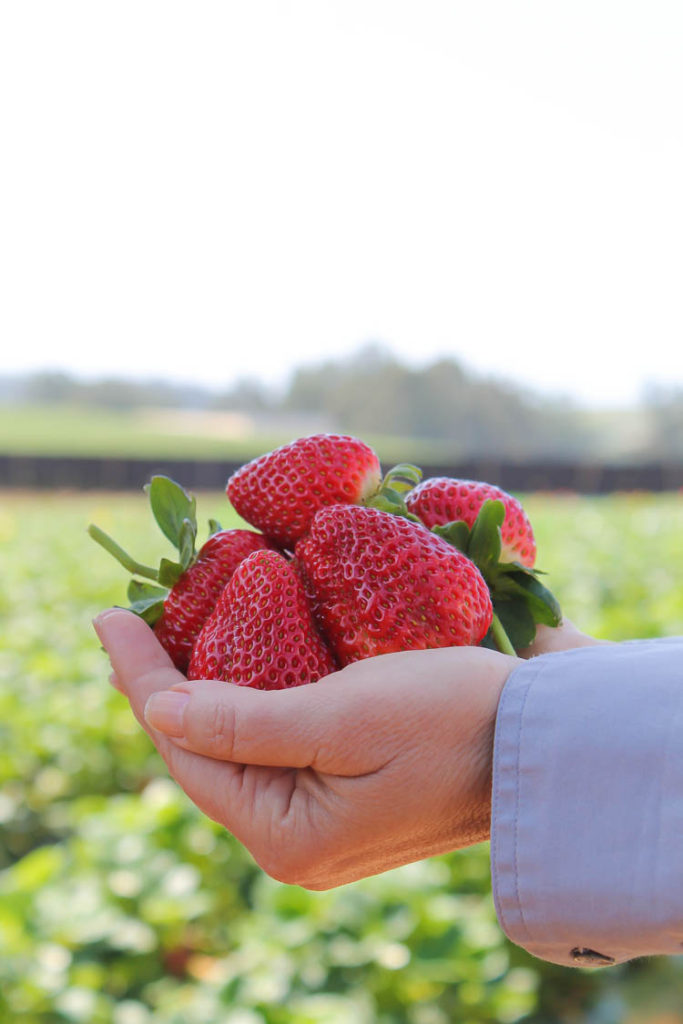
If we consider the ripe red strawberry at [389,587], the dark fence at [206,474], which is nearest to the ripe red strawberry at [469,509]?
the ripe red strawberry at [389,587]

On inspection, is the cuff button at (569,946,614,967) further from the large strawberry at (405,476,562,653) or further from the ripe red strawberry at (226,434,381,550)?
the ripe red strawberry at (226,434,381,550)

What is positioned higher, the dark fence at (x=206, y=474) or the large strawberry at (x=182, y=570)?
the large strawberry at (x=182, y=570)

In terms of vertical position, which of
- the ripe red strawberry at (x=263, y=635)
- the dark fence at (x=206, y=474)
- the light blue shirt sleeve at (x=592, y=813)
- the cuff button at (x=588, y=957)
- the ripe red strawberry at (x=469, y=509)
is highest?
the ripe red strawberry at (x=469, y=509)

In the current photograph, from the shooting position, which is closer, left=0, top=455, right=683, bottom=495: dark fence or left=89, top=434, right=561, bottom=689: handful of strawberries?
left=89, top=434, right=561, bottom=689: handful of strawberries

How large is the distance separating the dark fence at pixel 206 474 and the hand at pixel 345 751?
1995cm

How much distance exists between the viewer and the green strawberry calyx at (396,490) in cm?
121

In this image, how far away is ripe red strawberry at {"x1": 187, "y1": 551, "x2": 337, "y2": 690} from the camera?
1074mm

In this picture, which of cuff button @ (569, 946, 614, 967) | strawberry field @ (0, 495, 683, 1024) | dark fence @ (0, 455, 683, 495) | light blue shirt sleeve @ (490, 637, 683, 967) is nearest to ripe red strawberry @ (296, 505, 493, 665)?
light blue shirt sleeve @ (490, 637, 683, 967)

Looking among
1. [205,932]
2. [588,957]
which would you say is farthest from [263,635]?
[205,932]

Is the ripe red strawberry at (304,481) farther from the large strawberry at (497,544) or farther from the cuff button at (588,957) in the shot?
the cuff button at (588,957)

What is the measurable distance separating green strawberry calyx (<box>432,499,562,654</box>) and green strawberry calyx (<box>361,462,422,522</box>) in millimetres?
54

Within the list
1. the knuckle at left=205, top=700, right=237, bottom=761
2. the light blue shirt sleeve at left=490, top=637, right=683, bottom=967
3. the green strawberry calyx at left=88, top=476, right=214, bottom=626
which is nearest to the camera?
the light blue shirt sleeve at left=490, top=637, right=683, bottom=967

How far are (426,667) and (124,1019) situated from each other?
1468 mm

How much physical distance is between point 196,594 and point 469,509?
36cm
